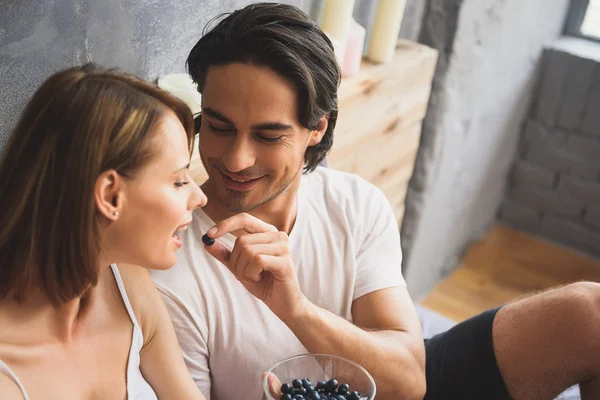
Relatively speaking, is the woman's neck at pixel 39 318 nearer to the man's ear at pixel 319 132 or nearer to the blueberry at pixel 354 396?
the blueberry at pixel 354 396

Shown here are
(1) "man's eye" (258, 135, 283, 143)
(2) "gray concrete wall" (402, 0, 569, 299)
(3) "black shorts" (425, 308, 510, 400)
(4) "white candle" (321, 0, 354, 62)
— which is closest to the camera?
(1) "man's eye" (258, 135, 283, 143)

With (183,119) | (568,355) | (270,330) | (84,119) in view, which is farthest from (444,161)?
(84,119)

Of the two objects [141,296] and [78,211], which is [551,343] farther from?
[78,211]

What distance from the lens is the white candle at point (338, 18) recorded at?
6.76ft

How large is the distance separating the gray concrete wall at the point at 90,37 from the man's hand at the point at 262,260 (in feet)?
1.60

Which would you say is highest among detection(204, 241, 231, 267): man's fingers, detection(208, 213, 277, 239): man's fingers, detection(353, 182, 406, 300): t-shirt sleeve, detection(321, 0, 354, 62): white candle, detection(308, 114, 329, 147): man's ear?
detection(321, 0, 354, 62): white candle

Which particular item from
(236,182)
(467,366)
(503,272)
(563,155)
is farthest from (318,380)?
(563,155)

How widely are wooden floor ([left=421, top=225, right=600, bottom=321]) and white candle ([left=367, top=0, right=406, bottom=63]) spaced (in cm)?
126

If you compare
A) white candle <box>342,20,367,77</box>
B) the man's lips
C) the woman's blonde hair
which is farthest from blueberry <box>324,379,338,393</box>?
white candle <box>342,20,367,77</box>

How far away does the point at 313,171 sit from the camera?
1816mm

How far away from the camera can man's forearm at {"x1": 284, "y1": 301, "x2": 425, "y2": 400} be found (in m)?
1.47

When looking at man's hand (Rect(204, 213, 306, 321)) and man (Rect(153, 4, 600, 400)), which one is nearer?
man's hand (Rect(204, 213, 306, 321))

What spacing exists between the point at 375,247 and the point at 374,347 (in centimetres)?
28

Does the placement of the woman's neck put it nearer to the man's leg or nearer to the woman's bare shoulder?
the woman's bare shoulder
